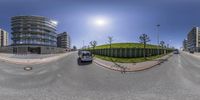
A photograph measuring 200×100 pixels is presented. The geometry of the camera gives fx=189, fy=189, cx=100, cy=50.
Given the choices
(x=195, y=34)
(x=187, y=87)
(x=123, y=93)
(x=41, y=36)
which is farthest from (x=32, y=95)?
(x=195, y=34)

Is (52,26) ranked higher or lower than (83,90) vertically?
higher

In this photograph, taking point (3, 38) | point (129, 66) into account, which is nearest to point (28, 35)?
point (3, 38)

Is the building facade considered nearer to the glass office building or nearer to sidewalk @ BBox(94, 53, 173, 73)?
the glass office building

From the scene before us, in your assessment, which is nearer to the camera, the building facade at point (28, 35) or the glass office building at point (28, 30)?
the building facade at point (28, 35)

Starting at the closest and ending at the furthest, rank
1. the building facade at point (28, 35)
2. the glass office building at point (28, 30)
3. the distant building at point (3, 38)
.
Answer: the building facade at point (28, 35) < the glass office building at point (28, 30) < the distant building at point (3, 38)

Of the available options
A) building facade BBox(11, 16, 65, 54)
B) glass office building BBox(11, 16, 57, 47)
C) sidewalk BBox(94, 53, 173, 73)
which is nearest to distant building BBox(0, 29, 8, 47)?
glass office building BBox(11, 16, 57, 47)

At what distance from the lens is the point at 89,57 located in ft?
112

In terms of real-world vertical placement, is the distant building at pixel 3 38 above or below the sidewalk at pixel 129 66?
above

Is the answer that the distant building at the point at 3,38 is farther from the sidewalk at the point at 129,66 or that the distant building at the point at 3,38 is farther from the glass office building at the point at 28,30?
the sidewalk at the point at 129,66

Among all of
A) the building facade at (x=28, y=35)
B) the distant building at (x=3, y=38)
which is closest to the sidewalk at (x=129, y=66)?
the building facade at (x=28, y=35)

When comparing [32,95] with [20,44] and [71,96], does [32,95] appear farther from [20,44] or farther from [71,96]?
[20,44]

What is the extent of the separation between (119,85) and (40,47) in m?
88.1

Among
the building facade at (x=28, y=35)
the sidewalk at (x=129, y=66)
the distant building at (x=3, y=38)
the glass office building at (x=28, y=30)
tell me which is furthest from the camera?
the distant building at (x=3, y=38)

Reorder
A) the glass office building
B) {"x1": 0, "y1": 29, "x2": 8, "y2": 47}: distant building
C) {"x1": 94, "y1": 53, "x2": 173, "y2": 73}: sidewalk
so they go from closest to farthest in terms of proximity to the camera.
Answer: {"x1": 94, "y1": 53, "x2": 173, "y2": 73}: sidewalk, the glass office building, {"x1": 0, "y1": 29, "x2": 8, "y2": 47}: distant building
